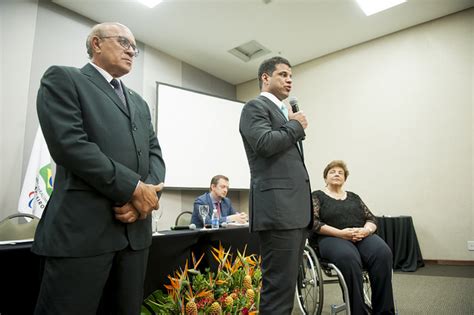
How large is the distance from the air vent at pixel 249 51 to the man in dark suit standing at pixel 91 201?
399cm

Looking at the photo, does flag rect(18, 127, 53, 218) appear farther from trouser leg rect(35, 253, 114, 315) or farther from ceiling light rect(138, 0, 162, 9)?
trouser leg rect(35, 253, 114, 315)

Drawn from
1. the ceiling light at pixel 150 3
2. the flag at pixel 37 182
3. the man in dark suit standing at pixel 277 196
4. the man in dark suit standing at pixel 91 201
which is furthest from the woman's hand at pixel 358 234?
the ceiling light at pixel 150 3

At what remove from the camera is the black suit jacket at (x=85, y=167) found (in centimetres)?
87

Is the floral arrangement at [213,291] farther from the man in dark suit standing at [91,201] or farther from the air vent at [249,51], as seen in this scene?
the air vent at [249,51]

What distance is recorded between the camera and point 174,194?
15.1 feet

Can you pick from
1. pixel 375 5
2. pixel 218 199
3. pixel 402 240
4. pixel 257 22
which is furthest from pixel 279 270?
pixel 375 5

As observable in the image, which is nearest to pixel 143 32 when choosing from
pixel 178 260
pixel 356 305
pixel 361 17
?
pixel 361 17

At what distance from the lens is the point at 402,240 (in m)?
3.76

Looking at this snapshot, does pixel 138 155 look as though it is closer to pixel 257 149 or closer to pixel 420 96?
pixel 257 149

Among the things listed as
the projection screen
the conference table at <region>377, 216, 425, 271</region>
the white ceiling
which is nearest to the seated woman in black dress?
the conference table at <region>377, 216, 425, 271</region>

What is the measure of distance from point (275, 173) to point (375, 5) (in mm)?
3559

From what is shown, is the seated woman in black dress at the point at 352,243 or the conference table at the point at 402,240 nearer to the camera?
the seated woman in black dress at the point at 352,243

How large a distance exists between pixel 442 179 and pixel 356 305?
2.88 metres

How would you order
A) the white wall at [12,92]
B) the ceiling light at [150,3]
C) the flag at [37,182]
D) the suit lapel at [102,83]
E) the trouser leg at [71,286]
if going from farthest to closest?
the ceiling light at [150,3] < the white wall at [12,92] < the flag at [37,182] < the suit lapel at [102,83] < the trouser leg at [71,286]
